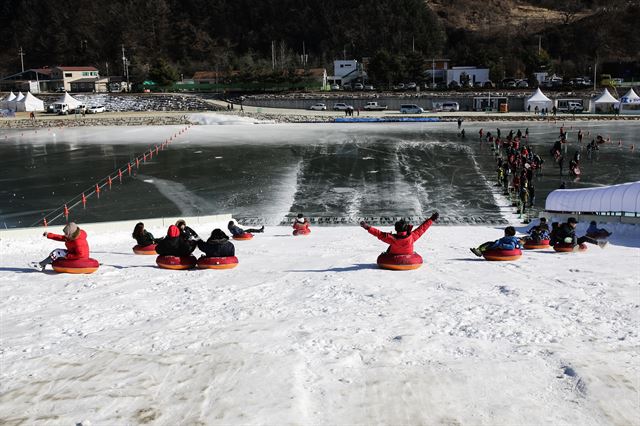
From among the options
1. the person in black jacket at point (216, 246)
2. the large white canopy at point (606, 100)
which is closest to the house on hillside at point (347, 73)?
the large white canopy at point (606, 100)

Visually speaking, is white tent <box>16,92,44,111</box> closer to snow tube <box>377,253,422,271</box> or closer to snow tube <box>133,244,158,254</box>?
snow tube <box>133,244,158,254</box>

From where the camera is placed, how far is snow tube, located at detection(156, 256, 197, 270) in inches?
436

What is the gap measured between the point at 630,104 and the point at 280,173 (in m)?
47.2

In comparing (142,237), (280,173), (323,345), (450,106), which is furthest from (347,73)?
(323,345)

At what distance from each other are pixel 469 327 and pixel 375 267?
3816 millimetres

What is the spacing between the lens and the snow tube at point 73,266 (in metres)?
10.6

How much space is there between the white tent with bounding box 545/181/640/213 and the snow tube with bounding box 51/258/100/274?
13486mm

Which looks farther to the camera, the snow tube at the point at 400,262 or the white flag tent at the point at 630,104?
the white flag tent at the point at 630,104

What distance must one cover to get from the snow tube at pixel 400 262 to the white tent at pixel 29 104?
74.8m

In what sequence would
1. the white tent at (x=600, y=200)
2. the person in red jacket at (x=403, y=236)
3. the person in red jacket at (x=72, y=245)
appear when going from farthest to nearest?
the white tent at (x=600, y=200), the person in red jacket at (x=403, y=236), the person in red jacket at (x=72, y=245)

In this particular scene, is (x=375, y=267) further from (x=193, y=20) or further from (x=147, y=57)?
(x=193, y=20)

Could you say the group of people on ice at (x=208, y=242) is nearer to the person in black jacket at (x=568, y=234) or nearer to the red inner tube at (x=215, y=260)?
the red inner tube at (x=215, y=260)

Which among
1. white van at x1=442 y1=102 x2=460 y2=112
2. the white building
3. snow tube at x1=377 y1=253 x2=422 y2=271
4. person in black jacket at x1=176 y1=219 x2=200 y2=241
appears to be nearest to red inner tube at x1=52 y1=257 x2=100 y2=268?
person in black jacket at x1=176 y1=219 x2=200 y2=241

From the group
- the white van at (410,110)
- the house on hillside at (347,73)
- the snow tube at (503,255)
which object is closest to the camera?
the snow tube at (503,255)
